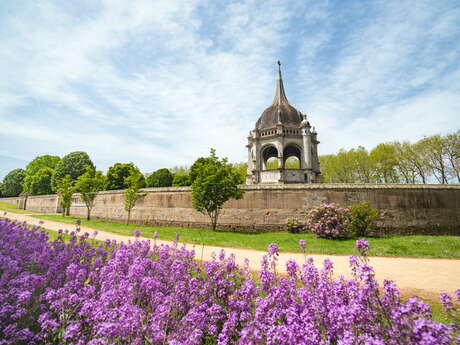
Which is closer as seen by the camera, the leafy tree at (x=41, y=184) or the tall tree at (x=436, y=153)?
the tall tree at (x=436, y=153)

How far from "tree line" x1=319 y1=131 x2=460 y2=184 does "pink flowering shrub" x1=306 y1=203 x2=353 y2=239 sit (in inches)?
1122

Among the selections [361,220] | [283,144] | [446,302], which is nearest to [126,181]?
[283,144]

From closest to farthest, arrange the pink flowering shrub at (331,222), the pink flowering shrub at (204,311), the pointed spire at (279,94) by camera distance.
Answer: the pink flowering shrub at (204,311)
the pink flowering shrub at (331,222)
the pointed spire at (279,94)

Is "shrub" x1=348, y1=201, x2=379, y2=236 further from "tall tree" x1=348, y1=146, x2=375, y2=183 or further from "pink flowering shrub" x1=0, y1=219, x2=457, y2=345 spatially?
"tall tree" x1=348, y1=146, x2=375, y2=183

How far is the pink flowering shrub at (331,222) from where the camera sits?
551 inches

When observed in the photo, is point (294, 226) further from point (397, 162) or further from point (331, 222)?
point (397, 162)

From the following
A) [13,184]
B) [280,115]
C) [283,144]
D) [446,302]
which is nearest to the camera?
[446,302]

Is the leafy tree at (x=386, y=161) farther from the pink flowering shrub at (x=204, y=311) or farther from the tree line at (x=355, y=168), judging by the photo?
the pink flowering shrub at (x=204, y=311)

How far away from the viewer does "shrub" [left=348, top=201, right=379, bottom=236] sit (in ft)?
46.6

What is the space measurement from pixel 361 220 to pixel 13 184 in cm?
9094

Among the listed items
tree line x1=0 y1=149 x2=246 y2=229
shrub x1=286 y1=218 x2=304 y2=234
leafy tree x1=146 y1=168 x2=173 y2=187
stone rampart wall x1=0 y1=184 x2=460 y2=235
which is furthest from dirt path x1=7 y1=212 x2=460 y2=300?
leafy tree x1=146 y1=168 x2=173 y2=187

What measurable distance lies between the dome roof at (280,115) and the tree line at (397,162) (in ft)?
62.9

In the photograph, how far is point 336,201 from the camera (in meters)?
17.3

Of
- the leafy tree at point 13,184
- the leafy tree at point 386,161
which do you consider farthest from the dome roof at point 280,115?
the leafy tree at point 13,184
